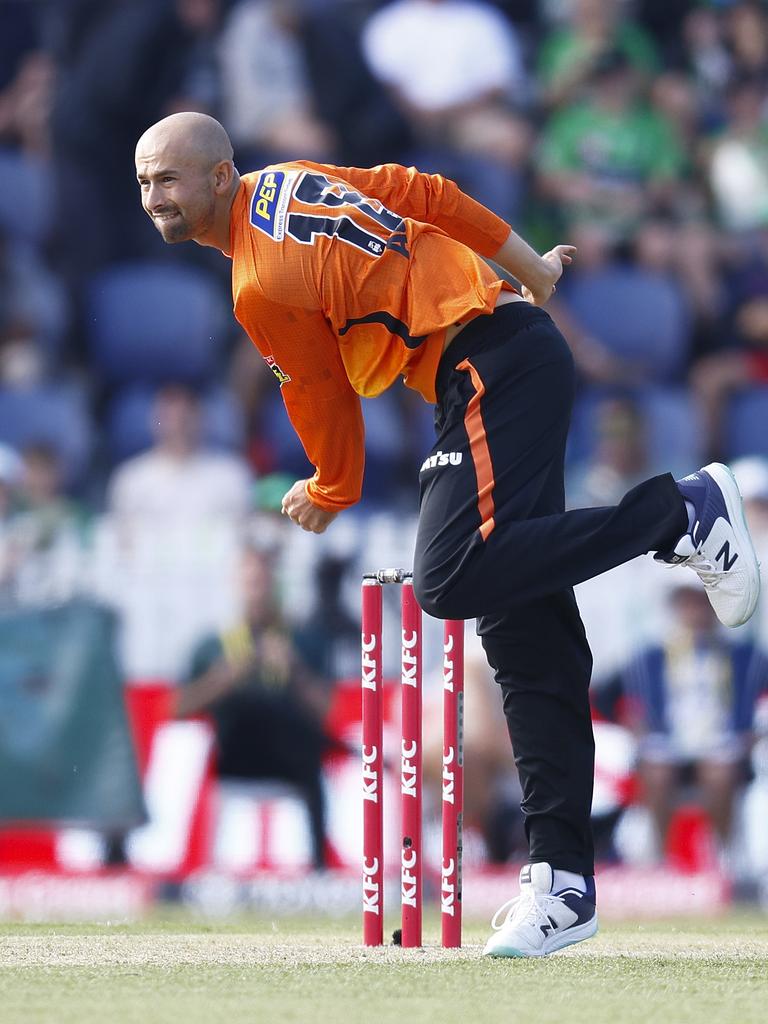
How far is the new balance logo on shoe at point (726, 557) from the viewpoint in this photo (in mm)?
4281

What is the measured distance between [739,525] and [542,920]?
102 cm

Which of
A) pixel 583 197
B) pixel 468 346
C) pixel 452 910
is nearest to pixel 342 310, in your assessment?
pixel 468 346

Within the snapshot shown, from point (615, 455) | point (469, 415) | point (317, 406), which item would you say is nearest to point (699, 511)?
point (469, 415)

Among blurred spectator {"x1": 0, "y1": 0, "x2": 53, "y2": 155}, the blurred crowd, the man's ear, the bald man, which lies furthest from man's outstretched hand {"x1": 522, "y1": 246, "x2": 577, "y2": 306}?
blurred spectator {"x1": 0, "y1": 0, "x2": 53, "y2": 155}

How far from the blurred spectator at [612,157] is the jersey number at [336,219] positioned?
6531mm

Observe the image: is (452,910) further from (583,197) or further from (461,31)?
(461,31)

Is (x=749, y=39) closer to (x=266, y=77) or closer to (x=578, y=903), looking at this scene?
(x=266, y=77)

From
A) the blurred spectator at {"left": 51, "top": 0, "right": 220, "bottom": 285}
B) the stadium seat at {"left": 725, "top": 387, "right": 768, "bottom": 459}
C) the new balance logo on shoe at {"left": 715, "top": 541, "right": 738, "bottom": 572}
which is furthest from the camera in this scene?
the blurred spectator at {"left": 51, "top": 0, "right": 220, "bottom": 285}

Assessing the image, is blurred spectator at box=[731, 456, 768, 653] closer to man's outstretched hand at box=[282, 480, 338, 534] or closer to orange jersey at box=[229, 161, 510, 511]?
man's outstretched hand at box=[282, 480, 338, 534]

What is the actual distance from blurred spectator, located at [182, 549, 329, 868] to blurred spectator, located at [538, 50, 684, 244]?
365 cm

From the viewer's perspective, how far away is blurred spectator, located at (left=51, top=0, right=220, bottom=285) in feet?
33.2

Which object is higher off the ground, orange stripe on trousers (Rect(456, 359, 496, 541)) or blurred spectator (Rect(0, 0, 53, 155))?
blurred spectator (Rect(0, 0, 53, 155))

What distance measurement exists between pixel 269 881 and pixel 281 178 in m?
4.21

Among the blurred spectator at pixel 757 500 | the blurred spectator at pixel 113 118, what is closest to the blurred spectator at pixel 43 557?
the blurred spectator at pixel 113 118
